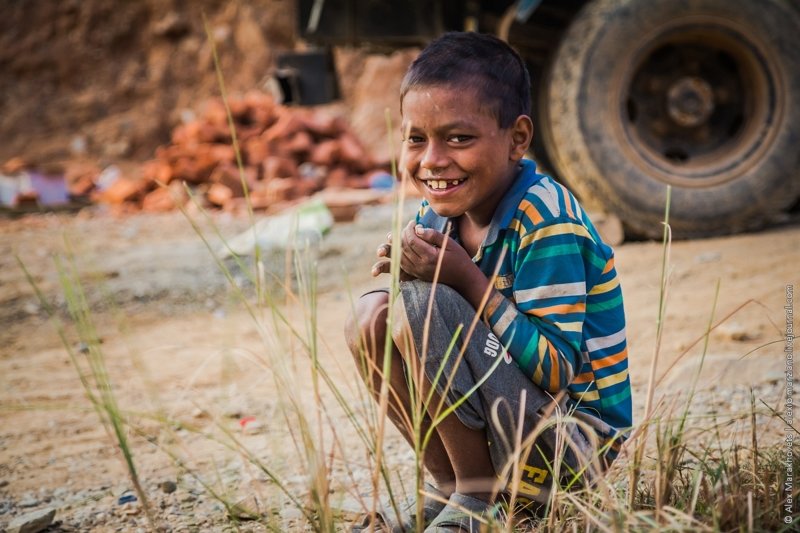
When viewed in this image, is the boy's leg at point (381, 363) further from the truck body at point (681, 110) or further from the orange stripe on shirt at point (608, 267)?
the truck body at point (681, 110)

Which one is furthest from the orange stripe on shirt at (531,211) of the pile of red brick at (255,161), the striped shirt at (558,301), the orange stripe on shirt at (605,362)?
the pile of red brick at (255,161)

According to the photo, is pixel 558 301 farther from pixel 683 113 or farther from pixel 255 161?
pixel 255 161

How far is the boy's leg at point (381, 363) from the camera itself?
1.50 metres

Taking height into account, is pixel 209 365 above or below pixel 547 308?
below

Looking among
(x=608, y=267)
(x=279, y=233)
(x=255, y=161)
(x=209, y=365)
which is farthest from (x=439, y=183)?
(x=255, y=161)

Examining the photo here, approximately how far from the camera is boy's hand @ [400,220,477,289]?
1.44 metres

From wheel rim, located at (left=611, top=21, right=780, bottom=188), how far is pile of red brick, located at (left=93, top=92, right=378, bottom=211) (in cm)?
394

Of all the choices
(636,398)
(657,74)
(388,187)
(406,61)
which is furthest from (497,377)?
(406,61)

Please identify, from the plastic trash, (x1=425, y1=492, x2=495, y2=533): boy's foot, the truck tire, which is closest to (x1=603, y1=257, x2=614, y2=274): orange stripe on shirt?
(x1=425, y1=492, x2=495, y2=533): boy's foot

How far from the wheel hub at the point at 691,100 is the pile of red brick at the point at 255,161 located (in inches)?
161

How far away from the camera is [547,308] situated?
1.40 m

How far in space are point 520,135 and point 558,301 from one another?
0.41 m

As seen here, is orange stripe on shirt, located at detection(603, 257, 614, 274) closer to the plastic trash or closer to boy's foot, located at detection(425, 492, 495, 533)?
boy's foot, located at detection(425, 492, 495, 533)

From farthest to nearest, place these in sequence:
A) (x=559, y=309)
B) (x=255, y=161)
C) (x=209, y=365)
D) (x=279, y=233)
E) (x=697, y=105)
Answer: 1. (x=255, y=161)
2. (x=279, y=233)
3. (x=697, y=105)
4. (x=209, y=365)
5. (x=559, y=309)
